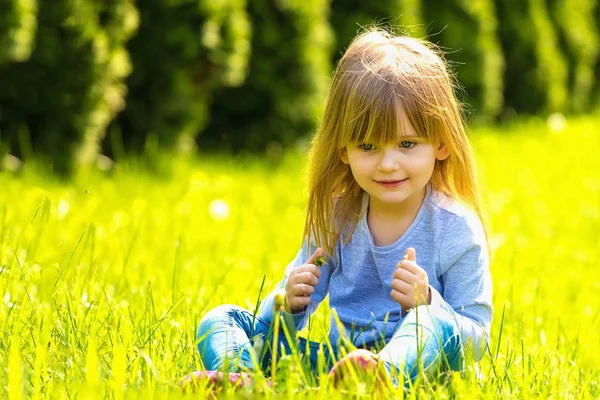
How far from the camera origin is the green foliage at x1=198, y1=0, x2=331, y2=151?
596 centimetres

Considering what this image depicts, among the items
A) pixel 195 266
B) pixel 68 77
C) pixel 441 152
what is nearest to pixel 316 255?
pixel 441 152

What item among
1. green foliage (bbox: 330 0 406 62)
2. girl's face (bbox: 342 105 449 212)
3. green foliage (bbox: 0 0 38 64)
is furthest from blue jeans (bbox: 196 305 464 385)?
green foliage (bbox: 330 0 406 62)

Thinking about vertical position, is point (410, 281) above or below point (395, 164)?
below

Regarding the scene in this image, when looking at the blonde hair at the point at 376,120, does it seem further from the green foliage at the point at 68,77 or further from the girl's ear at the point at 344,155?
the green foliage at the point at 68,77

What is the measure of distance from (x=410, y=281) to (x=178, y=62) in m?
3.51

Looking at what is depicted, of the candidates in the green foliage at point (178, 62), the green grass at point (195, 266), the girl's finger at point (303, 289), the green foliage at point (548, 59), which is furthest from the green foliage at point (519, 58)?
the girl's finger at point (303, 289)

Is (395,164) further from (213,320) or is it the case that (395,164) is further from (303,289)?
(213,320)

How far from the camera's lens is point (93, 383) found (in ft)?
5.92

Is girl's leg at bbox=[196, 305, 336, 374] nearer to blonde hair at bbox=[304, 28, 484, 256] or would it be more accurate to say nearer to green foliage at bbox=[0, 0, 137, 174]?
blonde hair at bbox=[304, 28, 484, 256]

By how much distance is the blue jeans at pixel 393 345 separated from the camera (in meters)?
2.07

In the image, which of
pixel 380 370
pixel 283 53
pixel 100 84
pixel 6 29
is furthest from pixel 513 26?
pixel 380 370

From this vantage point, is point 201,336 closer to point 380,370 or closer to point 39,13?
point 380,370

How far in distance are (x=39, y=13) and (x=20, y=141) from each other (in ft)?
2.26

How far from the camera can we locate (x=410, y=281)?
7.14 feet
